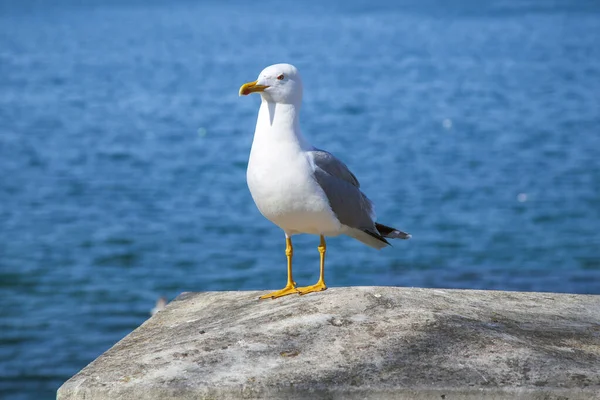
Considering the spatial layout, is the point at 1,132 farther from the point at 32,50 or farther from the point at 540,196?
the point at 32,50

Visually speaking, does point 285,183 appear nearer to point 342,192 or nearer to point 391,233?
point 342,192

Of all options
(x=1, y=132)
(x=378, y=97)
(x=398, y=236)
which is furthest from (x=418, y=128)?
(x=398, y=236)

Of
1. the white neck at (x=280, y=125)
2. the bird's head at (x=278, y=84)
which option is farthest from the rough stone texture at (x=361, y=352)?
the bird's head at (x=278, y=84)

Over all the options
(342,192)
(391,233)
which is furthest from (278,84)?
(391,233)

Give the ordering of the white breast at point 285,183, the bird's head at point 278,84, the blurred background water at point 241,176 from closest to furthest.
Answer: the white breast at point 285,183 → the bird's head at point 278,84 → the blurred background water at point 241,176

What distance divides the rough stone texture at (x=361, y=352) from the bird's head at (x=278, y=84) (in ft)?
3.51

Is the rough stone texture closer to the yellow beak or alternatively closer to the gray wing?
the gray wing

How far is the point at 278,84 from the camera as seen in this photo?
5426 millimetres

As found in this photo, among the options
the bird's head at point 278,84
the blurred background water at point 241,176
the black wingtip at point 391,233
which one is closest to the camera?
the bird's head at point 278,84

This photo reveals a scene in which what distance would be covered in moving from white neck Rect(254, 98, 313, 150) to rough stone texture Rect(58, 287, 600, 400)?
0.85 metres

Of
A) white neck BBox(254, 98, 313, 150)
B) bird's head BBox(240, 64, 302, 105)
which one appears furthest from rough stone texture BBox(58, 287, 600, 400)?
bird's head BBox(240, 64, 302, 105)

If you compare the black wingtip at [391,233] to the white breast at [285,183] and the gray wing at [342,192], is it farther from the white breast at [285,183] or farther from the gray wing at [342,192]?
the white breast at [285,183]

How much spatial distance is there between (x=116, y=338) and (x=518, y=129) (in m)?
16.9

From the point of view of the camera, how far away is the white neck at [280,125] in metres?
5.39
